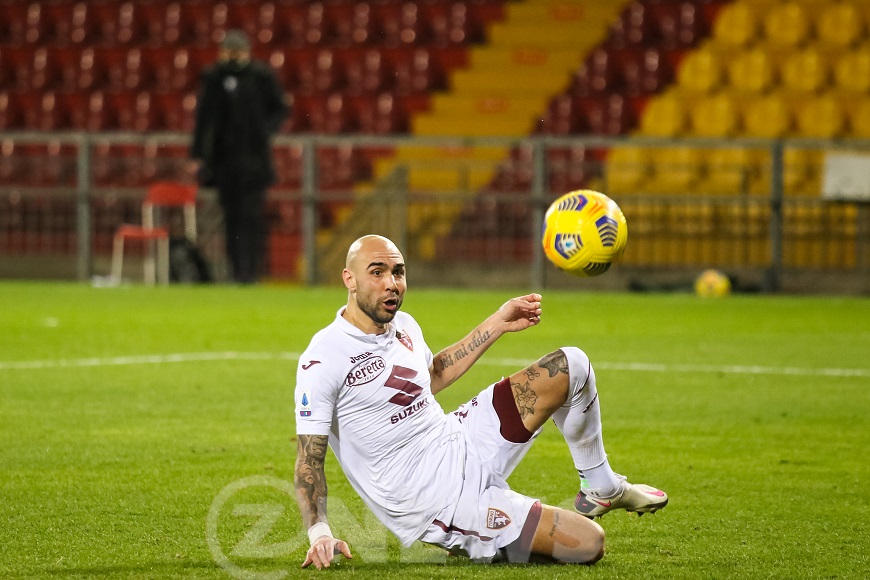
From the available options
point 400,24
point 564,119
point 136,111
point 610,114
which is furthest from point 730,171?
point 136,111

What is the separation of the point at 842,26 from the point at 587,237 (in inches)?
588

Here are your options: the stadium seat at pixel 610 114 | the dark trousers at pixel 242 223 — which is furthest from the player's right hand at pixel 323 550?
the stadium seat at pixel 610 114

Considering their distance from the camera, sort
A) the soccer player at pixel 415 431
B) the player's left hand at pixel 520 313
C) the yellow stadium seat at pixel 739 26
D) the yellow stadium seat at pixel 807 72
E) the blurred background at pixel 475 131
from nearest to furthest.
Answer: the soccer player at pixel 415 431, the player's left hand at pixel 520 313, the blurred background at pixel 475 131, the yellow stadium seat at pixel 807 72, the yellow stadium seat at pixel 739 26

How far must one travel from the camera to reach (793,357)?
432 inches

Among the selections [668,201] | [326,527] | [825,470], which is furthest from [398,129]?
[326,527]

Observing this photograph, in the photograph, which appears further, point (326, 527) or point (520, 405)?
point (520, 405)

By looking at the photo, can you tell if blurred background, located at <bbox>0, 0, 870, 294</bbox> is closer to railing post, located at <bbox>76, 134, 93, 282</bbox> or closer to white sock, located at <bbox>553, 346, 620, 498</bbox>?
railing post, located at <bbox>76, 134, 93, 282</bbox>

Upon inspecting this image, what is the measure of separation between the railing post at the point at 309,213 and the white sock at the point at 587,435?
13.1 metres

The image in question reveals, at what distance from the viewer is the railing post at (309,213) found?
1816 cm

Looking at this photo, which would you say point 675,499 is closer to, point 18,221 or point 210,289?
point 210,289

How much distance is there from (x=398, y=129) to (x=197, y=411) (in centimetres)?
1343

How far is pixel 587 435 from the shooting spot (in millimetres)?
5258

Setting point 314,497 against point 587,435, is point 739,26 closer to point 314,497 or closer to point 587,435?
point 587,435

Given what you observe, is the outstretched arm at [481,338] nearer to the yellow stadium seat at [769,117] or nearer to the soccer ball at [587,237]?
the soccer ball at [587,237]
